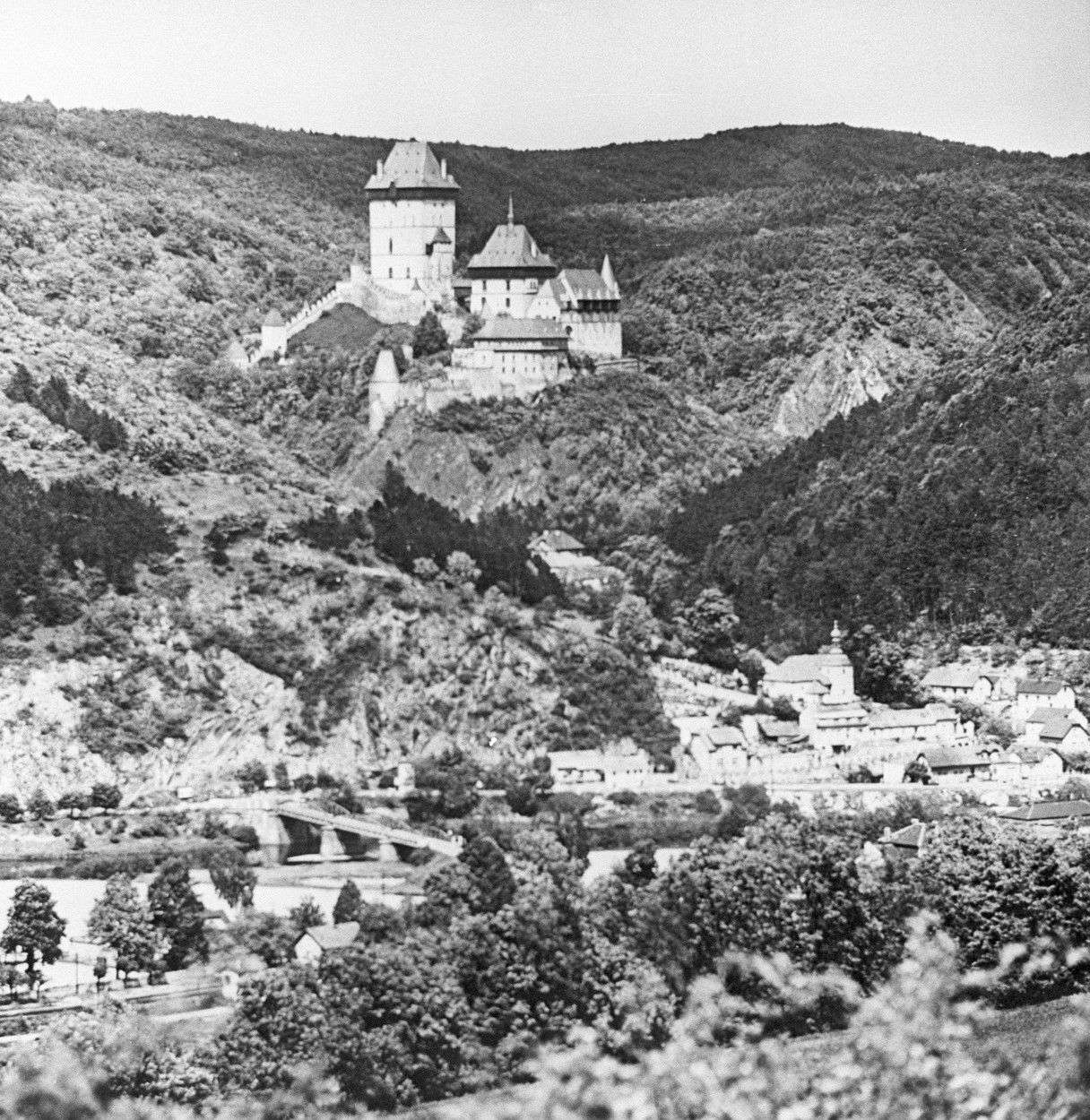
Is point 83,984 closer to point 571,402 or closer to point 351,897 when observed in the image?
point 351,897

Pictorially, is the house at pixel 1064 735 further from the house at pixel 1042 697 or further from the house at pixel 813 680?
the house at pixel 813 680

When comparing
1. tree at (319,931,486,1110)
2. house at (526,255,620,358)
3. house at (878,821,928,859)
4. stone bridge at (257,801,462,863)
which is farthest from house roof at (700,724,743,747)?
house at (526,255,620,358)

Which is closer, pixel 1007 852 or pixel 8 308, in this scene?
pixel 1007 852

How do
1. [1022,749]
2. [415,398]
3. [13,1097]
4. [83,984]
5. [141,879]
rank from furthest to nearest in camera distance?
1. [415,398]
2. [1022,749]
3. [141,879]
4. [83,984]
5. [13,1097]

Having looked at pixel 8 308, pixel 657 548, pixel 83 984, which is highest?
pixel 8 308

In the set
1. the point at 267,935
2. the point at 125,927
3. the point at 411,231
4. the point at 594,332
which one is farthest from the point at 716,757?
the point at 411,231

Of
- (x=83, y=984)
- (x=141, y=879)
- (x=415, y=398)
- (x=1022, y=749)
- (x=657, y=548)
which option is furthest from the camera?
(x=415, y=398)

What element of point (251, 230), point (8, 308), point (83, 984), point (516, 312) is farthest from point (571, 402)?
point (83, 984)
